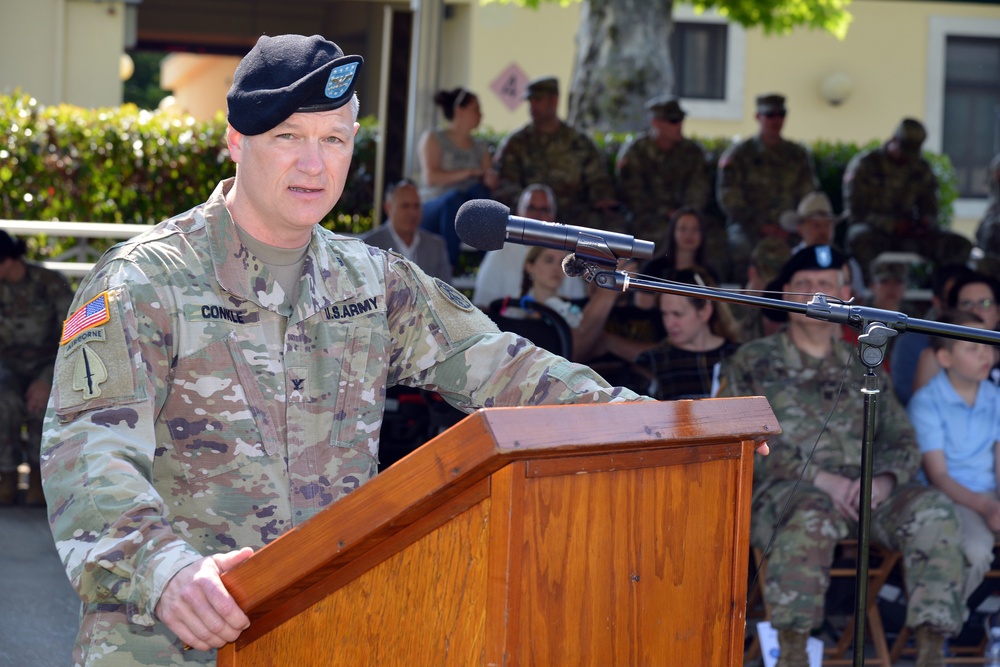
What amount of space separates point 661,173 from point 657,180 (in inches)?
3.1

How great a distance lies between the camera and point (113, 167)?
9312mm

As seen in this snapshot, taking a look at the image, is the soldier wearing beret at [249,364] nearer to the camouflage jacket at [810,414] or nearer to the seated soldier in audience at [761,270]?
the camouflage jacket at [810,414]

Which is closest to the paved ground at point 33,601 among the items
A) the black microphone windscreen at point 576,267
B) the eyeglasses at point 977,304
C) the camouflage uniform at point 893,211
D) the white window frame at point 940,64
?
the black microphone windscreen at point 576,267

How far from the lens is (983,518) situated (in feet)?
16.8

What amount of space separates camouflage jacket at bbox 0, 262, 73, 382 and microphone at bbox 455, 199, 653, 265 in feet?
18.1

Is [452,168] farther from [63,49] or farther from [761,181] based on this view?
[63,49]

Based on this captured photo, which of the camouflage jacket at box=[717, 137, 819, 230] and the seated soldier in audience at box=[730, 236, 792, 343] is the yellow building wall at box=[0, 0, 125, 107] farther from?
the seated soldier in audience at box=[730, 236, 792, 343]

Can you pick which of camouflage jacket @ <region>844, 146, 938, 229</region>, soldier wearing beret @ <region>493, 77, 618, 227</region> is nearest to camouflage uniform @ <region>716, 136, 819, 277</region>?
camouflage jacket @ <region>844, 146, 938, 229</region>

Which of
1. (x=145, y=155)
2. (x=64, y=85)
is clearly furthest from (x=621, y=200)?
(x=64, y=85)

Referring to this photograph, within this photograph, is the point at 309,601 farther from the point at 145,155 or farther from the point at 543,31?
the point at 543,31

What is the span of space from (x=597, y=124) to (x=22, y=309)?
647cm

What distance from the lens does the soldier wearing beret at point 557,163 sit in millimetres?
9148

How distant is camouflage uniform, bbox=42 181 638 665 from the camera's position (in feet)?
6.14

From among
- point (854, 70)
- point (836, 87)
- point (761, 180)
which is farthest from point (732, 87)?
point (761, 180)
